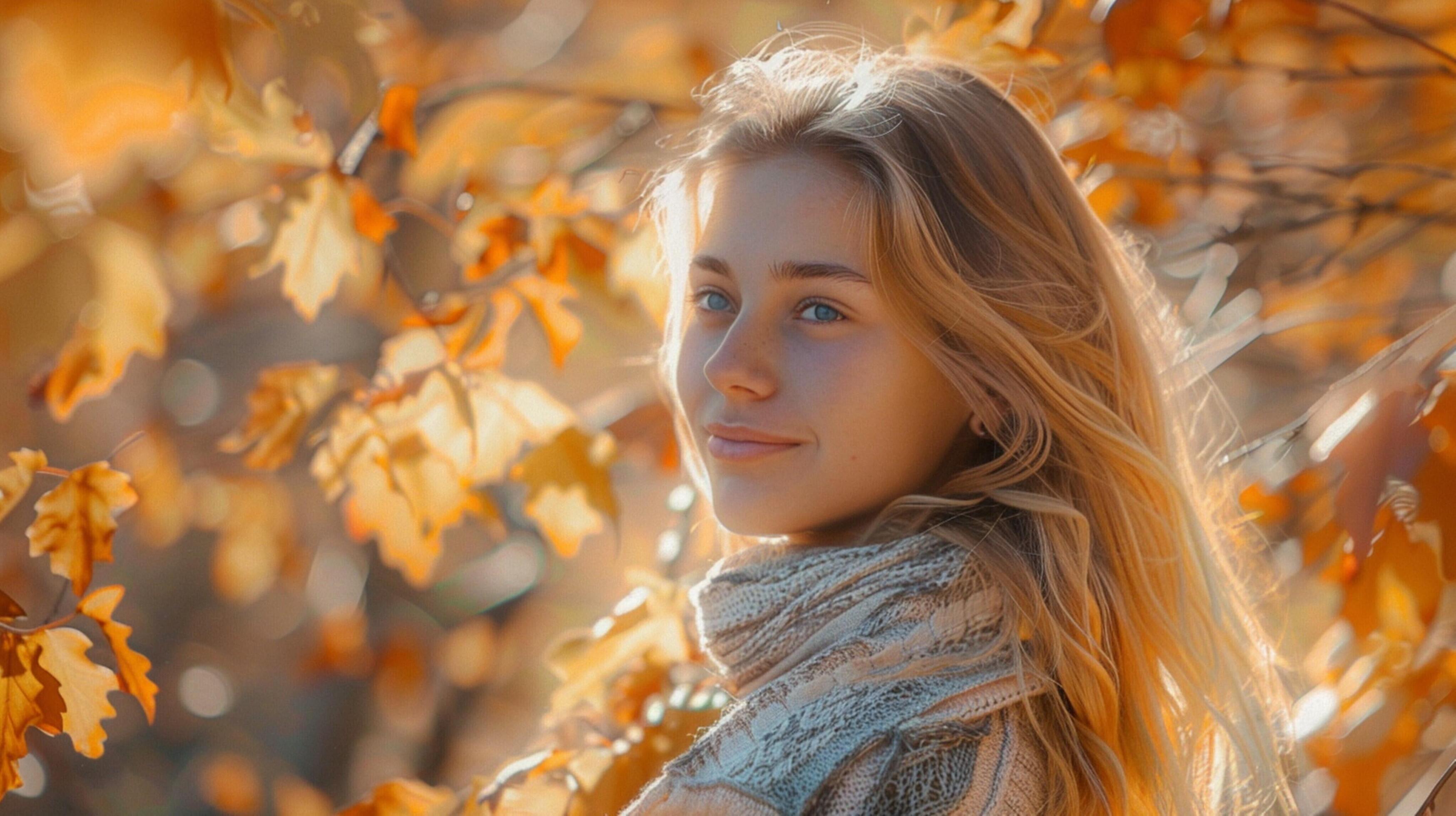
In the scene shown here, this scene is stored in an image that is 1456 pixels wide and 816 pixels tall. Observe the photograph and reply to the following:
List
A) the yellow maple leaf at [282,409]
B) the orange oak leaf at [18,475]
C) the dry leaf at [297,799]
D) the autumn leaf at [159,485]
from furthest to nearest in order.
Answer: the dry leaf at [297,799]
the autumn leaf at [159,485]
the yellow maple leaf at [282,409]
the orange oak leaf at [18,475]

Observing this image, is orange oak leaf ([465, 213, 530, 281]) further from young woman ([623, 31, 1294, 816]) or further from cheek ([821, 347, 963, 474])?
cheek ([821, 347, 963, 474])

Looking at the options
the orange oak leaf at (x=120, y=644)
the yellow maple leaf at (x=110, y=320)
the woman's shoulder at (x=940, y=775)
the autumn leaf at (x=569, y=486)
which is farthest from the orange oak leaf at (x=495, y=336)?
the woman's shoulder at (x=940, y=775)

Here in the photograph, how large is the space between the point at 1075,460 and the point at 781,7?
3.05 feet

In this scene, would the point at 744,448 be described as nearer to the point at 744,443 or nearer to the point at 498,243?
the point at 744,443

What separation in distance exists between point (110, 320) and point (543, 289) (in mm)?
520

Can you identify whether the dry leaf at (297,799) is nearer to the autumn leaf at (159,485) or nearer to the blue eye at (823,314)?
the autumn leaf at (159,485)

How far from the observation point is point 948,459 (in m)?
1.30

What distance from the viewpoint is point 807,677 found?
107cm

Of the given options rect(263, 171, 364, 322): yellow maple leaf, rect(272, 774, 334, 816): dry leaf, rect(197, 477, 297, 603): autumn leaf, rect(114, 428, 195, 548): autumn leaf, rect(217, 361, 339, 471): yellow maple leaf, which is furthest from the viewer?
rect(272, 774, 334, 816): dry leaf

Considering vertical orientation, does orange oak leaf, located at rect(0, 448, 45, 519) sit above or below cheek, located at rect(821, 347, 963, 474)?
below

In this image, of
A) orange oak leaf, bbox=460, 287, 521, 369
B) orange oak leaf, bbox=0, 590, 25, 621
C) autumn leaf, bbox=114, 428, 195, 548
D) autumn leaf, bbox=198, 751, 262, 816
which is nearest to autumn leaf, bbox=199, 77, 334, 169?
orange oak leaf, bbox=460, 287, 521, 369

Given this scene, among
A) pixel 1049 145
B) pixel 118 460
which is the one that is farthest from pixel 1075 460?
pixel 118 460

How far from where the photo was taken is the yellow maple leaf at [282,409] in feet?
5.05

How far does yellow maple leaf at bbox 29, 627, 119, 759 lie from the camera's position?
3.95 ft
